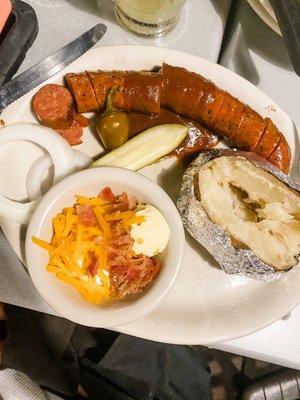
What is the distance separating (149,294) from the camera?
42.9 inches

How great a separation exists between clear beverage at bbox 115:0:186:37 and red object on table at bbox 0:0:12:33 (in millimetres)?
266

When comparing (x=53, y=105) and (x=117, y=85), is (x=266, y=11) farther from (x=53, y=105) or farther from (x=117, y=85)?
(x=53, y=105)

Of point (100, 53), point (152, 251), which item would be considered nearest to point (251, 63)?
point (100, 53)

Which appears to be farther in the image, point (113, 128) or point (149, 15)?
point (149, 15)

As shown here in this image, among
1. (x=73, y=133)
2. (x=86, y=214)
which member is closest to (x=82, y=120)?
(x=73, y=133)

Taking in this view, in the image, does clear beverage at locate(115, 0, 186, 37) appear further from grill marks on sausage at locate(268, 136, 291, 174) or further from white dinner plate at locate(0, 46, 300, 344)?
grill marks on sausage at locate(268, 136, 291, 174)

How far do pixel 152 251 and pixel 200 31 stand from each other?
633mm

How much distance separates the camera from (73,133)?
1250 mm

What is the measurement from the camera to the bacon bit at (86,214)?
1.13 m

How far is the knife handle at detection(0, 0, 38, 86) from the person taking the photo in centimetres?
128

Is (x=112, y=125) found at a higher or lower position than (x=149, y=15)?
lower

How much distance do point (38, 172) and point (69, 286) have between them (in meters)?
0.26

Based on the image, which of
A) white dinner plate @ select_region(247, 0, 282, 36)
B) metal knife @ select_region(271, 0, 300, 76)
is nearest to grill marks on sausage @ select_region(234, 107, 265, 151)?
metal knife @ select_region(271, 0, 300, 76)

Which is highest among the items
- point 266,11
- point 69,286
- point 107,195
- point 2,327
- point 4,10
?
point 266,11
